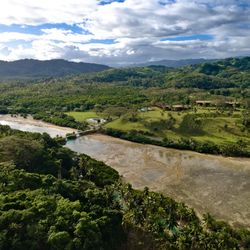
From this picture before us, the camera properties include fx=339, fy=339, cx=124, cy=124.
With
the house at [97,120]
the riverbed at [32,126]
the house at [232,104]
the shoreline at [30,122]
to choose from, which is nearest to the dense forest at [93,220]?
the riverbed at [32,126]

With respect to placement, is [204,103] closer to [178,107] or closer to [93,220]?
[178,107]

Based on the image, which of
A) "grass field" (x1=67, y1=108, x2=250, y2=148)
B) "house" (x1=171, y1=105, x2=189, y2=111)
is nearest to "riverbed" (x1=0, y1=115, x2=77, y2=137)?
"grass field" (x1=67, y1=108, x2=250, y2=148)

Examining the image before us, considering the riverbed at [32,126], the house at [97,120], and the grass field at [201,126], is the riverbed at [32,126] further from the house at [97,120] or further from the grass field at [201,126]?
the grass field at [201,126]

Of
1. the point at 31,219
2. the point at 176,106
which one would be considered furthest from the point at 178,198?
the point at 176,106

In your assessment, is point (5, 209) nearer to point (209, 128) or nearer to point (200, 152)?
point (200, 152)

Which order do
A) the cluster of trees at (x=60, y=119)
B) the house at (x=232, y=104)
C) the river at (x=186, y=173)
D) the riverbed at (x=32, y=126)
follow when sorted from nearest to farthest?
the river at (x=186, y=173) → the riverbed at (x=32, y=126) → the cluster of trees at (x=60, y=119) → the house at (x=232, y=104)

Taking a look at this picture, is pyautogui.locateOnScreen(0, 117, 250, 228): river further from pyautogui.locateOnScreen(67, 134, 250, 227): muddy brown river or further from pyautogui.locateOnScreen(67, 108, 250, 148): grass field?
pyautogui.locateOnScreen(67, 108, 250, 148): grass field
